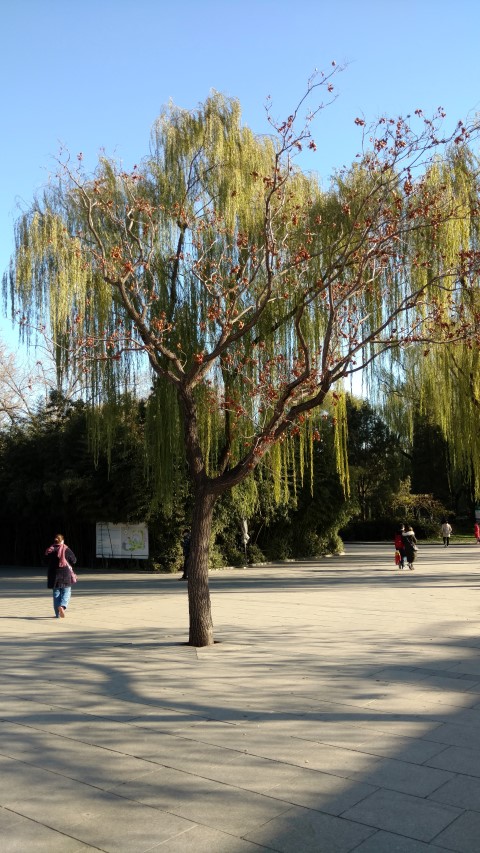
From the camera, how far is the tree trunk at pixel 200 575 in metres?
9.48

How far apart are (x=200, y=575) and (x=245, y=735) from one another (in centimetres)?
364

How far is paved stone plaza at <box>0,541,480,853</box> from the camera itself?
13.8 ft

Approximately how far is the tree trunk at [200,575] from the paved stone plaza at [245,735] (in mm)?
244

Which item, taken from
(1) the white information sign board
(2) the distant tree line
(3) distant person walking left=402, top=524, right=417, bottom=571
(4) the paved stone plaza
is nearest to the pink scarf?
(4) the paved stone plaza

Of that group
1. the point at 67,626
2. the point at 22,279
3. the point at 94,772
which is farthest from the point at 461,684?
the point at 22,279

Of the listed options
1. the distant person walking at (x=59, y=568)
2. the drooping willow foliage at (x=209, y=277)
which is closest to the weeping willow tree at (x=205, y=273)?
the drooping willow foliage at (x=209, y=277)

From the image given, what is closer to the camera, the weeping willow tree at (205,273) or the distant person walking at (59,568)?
the distant person walking at (59,568)

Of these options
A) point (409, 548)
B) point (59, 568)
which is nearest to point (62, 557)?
point (59, 568)

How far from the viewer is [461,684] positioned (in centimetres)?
752

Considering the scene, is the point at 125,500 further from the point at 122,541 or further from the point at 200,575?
the point at 200,575

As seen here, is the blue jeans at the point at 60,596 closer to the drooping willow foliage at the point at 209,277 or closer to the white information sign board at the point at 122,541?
the drooping willow foliage at the point at 209,277

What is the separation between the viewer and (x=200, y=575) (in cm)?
946

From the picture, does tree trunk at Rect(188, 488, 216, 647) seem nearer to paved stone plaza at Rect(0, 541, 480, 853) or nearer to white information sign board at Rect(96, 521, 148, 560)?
paved stone plaza at Rect(0, 541, 480, 853)

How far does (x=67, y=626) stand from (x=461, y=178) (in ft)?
43.3
